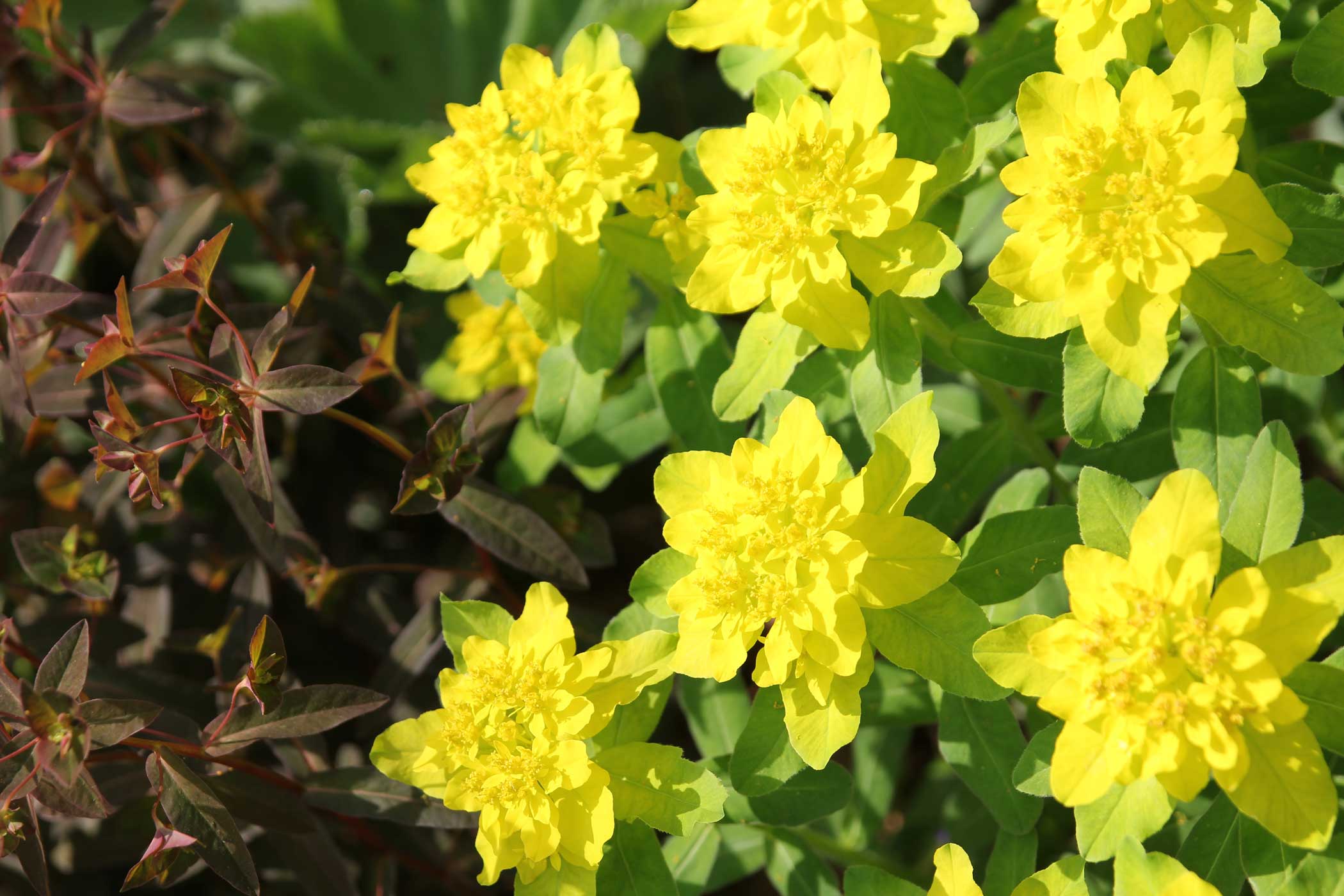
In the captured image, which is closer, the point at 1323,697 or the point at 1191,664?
the point at 1191,664

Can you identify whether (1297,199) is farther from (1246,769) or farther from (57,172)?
(57,172)

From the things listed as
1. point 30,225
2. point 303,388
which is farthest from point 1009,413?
point 30,225

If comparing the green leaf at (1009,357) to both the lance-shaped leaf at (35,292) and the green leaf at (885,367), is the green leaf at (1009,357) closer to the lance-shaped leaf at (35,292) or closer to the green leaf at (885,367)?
the green leaf at (885,367)

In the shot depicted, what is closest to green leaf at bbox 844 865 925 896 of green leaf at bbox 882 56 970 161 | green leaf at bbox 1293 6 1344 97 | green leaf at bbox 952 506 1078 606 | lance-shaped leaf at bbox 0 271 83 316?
green leaf at bbox 952 506 1078 606

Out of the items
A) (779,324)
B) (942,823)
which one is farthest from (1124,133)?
(942,823)

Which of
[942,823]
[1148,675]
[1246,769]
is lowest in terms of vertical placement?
[942,823]

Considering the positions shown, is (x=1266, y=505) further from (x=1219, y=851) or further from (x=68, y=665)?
(x=68, y=665)

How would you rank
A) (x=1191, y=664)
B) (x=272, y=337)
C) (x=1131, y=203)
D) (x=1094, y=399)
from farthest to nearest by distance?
(x=272, y=337) < (x=1094, y=399) < (x=1131, y=203) < (x=1191, y=664)
